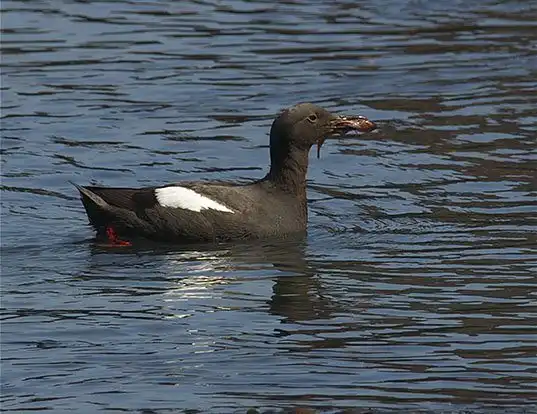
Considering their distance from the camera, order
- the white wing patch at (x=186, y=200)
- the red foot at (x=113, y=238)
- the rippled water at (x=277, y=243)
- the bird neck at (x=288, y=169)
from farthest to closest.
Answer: the bird neck at (x=288, y=169)
the red foot at (x=113, y=238)
the white wing patch at (x=186, y=200)
the rippled water at (x=277, y=243)

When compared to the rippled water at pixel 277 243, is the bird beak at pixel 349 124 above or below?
above

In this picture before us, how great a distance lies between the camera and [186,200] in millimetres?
12531

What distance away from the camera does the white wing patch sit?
12.5 metres

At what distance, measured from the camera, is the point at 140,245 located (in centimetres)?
1264

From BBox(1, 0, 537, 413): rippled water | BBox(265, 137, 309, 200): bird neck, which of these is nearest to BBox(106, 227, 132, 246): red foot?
BBox(1, 0, 537, 413): rippled water

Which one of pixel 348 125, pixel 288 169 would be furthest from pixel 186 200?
pixel 348 125

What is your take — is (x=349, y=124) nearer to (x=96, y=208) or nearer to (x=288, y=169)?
(x=288, y=169)

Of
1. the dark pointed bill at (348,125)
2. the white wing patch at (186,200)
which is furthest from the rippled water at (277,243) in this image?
the dark pointed bill at (348,125)

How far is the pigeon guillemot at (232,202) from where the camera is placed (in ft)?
41.0

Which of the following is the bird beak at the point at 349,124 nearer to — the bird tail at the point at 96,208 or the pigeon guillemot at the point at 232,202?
the pigeon guillemot at the point at 232,202

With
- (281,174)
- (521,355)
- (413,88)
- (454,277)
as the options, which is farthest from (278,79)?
(521,355)

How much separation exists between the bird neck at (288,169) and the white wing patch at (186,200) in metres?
Answer: 0.57

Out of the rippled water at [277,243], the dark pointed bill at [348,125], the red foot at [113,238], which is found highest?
the dark pointed bill at [348,125]

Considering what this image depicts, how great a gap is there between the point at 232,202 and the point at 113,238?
3.12 feet
